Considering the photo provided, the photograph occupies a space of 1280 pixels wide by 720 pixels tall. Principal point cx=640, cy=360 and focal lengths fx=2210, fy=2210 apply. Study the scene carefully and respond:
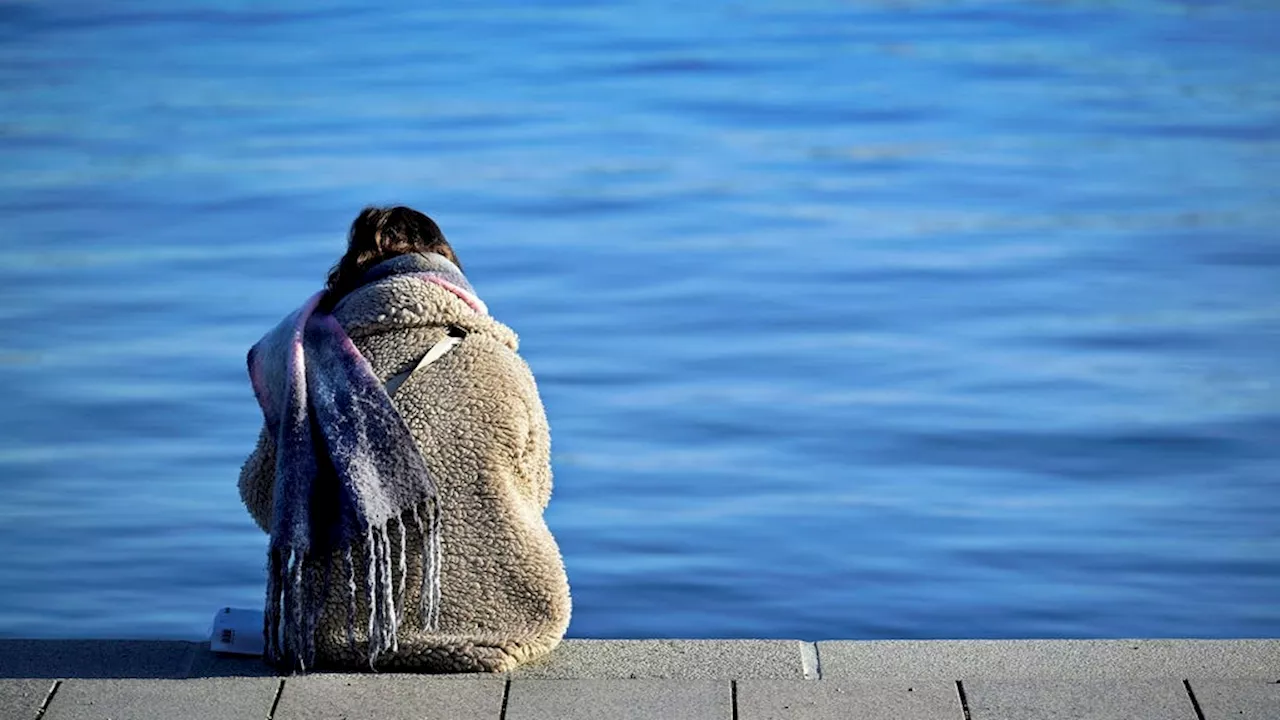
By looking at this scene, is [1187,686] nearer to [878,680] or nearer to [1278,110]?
[878,680]

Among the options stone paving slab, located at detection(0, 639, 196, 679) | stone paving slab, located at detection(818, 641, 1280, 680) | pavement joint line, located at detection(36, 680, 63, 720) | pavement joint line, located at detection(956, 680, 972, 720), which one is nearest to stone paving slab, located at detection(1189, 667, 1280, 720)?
stone paving slab, located at detection(818, 641, 1280, 680)

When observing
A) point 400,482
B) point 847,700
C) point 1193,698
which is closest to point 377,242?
point 400,482

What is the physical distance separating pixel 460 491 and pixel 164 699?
2.48ft

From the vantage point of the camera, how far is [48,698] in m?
4.21

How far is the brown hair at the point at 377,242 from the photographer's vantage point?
15.6 feet

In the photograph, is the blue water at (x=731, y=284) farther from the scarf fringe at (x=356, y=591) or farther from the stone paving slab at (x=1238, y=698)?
the stone paving slab at (x=1238, y=698)

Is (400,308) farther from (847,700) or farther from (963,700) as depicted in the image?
(963,700)

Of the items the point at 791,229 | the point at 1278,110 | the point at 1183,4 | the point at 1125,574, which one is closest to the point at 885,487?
the point at 1125,574

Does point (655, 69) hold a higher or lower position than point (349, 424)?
higher

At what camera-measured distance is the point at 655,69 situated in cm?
1514

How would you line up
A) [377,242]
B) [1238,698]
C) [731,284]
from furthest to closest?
[731,284]
[377,242]
[1238,698]

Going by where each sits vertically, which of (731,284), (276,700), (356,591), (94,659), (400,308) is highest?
(731,284)

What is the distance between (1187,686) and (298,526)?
1777 millimetres

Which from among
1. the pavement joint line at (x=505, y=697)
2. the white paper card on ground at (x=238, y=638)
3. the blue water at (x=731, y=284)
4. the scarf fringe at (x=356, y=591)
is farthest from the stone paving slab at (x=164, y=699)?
the blue water at (x=731, y=284)
